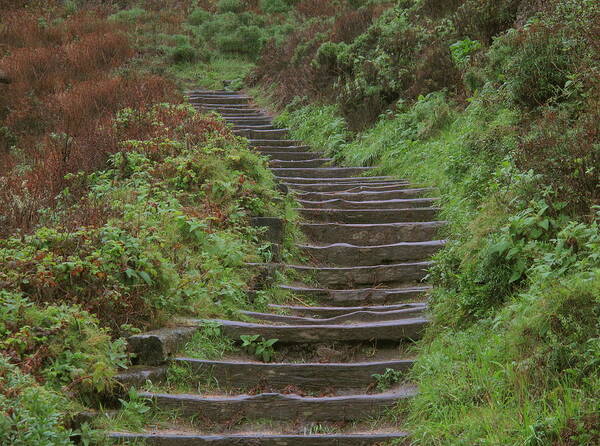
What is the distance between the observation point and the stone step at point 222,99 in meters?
17.4

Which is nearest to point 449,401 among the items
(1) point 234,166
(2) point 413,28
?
(1) point 234,166

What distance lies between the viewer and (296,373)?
6316 mm

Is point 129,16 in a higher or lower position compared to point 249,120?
higher

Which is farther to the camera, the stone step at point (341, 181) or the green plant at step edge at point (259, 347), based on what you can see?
the stone step at point (341, 181)

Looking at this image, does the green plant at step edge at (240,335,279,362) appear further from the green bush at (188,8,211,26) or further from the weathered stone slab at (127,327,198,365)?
the green bush at (188,8,211,26)

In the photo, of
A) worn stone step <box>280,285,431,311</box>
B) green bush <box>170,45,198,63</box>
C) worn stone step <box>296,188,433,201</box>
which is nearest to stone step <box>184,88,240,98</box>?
green bush <box>170,45,198,63</box>

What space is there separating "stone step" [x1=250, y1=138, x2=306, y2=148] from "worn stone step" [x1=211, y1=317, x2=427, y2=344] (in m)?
7.61

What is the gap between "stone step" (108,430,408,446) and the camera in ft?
17.6

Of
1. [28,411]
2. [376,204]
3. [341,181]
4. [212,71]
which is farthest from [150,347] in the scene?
[212,71]

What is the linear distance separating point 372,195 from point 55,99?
828 centimetres

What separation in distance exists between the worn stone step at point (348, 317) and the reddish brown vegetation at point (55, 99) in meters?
Result: 2.99

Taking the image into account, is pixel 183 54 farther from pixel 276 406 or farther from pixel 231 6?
pixel 276 406

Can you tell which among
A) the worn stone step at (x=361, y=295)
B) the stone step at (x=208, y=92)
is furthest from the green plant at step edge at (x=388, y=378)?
the stone step at (x=208, y=92)

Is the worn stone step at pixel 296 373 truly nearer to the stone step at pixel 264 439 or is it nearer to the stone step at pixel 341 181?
the stone step at pixel 264 439
